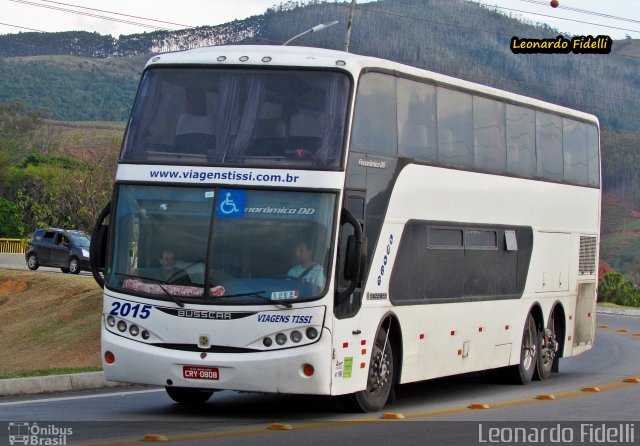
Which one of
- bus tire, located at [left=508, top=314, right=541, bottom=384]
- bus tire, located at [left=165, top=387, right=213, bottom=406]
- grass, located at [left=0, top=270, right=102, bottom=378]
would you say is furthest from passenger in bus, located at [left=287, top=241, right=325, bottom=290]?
grass, located at [left=0, top=270, right=102, bottom=378]

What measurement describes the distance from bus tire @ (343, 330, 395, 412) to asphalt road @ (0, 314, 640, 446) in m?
0.21

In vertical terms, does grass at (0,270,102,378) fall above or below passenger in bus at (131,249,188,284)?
below

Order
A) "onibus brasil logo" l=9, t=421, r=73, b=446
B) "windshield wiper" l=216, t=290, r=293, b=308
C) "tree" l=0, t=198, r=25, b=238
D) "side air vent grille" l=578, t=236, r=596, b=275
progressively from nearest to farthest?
1. "onibus brasil logo" l=9, t=421, r=73, b=446
2. "windshield wiper" l=216, t=290, r=293, b=308
3. "side air vent grille" l=578, t=236, r=596, b=275
4. "tree" l=0, t=198, r=25, b=238

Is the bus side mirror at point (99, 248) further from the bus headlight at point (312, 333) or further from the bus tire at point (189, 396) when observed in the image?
the bus headlight at point (312, 333)

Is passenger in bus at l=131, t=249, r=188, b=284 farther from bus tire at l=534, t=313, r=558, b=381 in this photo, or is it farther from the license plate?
bus tire at l=534, t=313, r=558, b=381

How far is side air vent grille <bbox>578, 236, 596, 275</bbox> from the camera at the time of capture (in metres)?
22.0

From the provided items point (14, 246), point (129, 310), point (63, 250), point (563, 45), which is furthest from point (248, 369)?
point (14, 246)

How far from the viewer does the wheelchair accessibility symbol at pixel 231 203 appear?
1352 centimetres

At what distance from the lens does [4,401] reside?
49.4 ft

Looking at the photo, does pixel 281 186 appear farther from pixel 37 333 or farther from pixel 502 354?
pixel 37 333

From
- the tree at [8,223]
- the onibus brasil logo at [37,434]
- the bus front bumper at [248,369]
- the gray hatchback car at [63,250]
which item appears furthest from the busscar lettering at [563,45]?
the tree at [8,223]

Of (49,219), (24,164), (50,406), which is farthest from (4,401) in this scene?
(24,164)

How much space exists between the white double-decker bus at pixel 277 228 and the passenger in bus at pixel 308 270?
1 cm

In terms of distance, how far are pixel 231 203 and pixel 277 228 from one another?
56 centimetres
